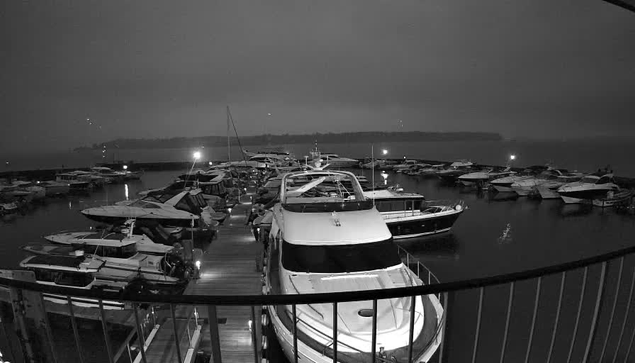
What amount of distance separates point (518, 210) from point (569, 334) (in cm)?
1768

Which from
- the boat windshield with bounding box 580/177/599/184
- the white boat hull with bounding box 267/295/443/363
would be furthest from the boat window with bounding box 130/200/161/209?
the boat windshield with bounding box 580/177/599/184

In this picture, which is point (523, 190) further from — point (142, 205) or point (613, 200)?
point (142, 205)

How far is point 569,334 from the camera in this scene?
8.62m

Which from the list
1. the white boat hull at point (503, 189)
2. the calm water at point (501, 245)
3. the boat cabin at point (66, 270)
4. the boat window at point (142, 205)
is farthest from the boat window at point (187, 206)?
the white boat hull at point (503, 189)

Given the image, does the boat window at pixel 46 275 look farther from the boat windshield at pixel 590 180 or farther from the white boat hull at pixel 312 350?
the boat windshield at pixel 590 180

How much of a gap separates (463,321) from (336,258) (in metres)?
6.09

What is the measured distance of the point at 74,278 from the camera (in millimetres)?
9688

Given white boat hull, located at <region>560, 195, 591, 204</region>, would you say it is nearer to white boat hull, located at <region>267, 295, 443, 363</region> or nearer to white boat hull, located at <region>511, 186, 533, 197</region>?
white boat hull, located at <region>511, 186, 533, 197</region>

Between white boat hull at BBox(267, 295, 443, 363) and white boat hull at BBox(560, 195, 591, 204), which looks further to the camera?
white boat hull at BBox(560, 195, 591, 204)


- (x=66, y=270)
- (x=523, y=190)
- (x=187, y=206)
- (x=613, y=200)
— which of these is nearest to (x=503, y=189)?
(x=523, y=190)

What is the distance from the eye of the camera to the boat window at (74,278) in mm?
9523

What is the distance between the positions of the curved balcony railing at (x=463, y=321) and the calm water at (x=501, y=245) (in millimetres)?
64

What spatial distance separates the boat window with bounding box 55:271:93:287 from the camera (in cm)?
952

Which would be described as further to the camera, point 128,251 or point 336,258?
point 128,251
